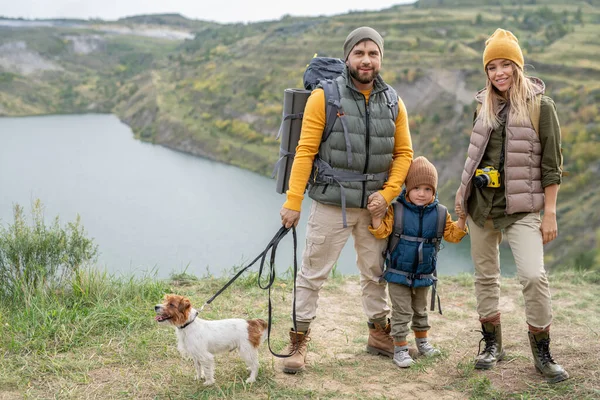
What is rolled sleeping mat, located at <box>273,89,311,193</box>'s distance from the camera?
355cm

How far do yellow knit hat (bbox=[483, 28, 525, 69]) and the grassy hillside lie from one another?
10814 mm

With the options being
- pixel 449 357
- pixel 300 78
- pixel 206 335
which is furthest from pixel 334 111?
pixel 300 78

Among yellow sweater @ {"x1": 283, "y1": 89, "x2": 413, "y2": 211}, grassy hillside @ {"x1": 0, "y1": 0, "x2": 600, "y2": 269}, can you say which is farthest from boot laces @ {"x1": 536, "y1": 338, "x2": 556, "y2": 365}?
grassy hillside @ {"x1": 0, "y1": 0, "x2": 600, "y2": 269}

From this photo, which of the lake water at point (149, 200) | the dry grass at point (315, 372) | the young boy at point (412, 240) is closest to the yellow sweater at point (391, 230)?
the young boy at point (412, 240)

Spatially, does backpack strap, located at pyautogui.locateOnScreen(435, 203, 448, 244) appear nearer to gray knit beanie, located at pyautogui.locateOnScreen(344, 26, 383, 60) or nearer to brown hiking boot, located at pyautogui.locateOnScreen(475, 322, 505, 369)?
brown hiking boot, located at pyautogui.locateOnScreen(475, 322, 505, 369)

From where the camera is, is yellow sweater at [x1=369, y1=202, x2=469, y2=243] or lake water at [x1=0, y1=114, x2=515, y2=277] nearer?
yellow sweater at [x1=369, y1=202, x2=469, y2=243]

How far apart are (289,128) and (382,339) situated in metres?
1.50

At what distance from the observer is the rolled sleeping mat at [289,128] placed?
3.55 metres

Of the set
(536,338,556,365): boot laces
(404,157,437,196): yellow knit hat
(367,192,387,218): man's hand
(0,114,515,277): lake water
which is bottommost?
(0,114,515,277): lake water

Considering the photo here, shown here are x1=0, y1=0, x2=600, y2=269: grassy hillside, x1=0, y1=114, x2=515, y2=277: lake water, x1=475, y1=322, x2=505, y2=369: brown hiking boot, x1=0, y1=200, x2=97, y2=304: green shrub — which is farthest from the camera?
x1=0, y1=0, x2=600, y2=269: grassy hillside

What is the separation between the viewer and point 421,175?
11.4ft

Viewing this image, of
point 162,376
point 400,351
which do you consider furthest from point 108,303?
point 400,351

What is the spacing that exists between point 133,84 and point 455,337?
48894 millimetres

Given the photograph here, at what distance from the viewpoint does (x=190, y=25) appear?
83.2 meters
